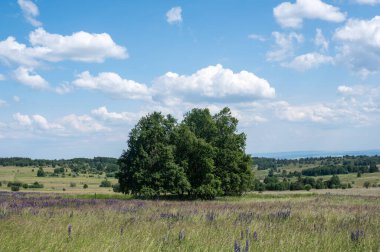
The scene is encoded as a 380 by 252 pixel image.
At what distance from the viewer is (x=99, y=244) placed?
25.3ft

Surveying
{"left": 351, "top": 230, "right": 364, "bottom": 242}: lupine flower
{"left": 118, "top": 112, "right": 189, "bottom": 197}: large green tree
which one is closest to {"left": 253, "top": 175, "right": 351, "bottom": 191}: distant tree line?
{"left": 118, "top": 112, "right": 189, "bottom": 197}: large green tree

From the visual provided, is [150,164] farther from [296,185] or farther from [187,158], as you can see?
[296,185]

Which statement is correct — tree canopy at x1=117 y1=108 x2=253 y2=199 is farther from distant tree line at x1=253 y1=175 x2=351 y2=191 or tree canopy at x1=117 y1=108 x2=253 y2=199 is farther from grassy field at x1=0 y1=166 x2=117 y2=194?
distant tree line at x1=253 y1=175 x2=351 y2=191

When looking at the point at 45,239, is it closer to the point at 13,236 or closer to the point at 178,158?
the point at 13,236

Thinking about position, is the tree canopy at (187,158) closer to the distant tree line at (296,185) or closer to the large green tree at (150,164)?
the large green tree at (150,164)

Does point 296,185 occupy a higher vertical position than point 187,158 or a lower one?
lower

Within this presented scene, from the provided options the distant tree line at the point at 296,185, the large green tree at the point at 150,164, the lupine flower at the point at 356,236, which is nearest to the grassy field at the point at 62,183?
the large green tree at the point at 150,164

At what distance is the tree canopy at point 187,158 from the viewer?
4744cm

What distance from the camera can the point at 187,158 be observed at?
169 ft

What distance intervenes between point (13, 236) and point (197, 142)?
42.4 metres

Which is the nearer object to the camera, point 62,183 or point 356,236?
point 356,236

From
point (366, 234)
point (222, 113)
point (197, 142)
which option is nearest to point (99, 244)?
point (366, 234)

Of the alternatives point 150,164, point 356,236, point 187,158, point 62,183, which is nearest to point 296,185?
point 187,158

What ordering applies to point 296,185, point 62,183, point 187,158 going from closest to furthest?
point 187,158, point 296,185, point 62,183
